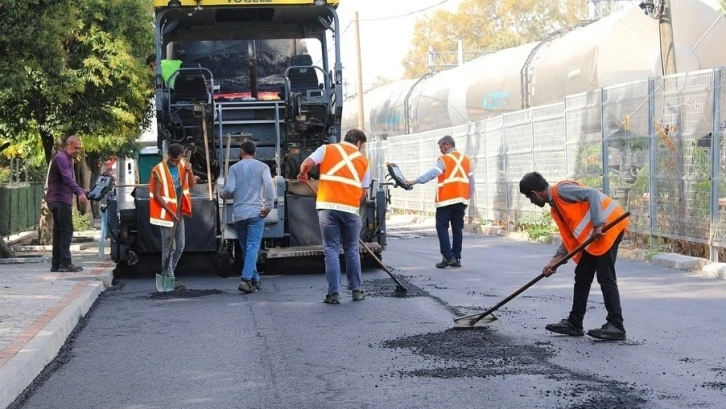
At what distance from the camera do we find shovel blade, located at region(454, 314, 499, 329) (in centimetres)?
836

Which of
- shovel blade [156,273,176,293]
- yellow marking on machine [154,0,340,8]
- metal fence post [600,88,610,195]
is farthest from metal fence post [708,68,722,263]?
shovel blade [156,273,176,293]

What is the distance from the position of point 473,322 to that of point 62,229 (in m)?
6.70

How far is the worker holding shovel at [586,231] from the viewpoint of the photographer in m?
7.86

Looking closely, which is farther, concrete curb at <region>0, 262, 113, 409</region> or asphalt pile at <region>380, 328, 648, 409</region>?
concrete curb at <region>0, 262, 113, 409</region>

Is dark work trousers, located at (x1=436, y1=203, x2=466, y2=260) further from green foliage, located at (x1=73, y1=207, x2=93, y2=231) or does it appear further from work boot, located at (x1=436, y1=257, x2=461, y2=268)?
green foliage, located at (x1=73, y1=207, x2=93, y2=231)

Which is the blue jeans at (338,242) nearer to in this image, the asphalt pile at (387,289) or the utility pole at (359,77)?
the asphalt pile at (387,289)

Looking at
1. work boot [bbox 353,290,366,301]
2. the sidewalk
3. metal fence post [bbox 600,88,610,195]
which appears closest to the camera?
the sidewalk

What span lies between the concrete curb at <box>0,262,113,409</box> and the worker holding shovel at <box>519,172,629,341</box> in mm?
3440

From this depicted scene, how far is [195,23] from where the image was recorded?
47.9 ft

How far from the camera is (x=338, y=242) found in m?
10.7

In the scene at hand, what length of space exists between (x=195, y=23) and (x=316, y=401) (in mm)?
9364

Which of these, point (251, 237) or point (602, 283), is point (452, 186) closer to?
point (251, 237)

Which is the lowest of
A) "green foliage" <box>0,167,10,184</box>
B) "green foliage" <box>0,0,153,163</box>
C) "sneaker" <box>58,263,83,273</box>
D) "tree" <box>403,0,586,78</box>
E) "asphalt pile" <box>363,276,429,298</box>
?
"asphalt pile" <box>363,276,429,298</box>

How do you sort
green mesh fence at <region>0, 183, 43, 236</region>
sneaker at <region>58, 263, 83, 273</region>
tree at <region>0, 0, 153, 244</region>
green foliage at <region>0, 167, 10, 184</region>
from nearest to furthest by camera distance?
sneaker at <region>58, 263, 83, 273</region> → tree at <region>0, 0, 153, 244</region> → green mesh fence at <region>0, 183, 43, 236</region> → green foliage at <region>0, 167, 10, 184</region>
